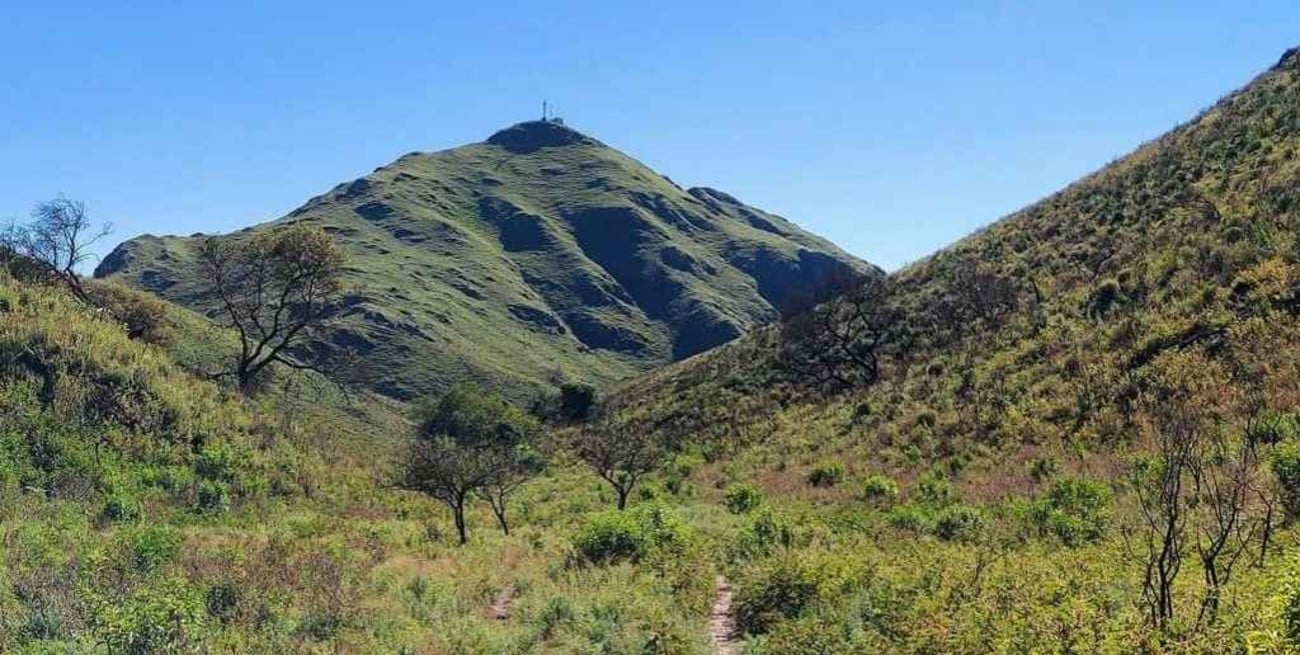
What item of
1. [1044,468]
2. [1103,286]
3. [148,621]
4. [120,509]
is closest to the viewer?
[148,621]

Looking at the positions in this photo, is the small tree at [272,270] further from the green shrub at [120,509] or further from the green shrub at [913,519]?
the green shrub at [913,519]

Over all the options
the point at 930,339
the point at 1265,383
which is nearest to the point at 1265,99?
the point at 930,339

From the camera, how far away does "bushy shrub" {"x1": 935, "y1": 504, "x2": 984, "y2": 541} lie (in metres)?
16.5

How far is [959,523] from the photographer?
1753 centimetres

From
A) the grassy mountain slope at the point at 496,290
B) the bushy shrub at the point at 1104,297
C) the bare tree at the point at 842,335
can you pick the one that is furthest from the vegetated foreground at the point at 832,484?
the grassy mountain slope at the point at 496,290

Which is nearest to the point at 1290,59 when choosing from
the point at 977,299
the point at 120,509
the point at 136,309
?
the point at 977,299

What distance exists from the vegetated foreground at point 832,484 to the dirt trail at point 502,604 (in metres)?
0.20

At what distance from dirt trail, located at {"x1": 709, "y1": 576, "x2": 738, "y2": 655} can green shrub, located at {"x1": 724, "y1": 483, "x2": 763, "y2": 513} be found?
12064 mm

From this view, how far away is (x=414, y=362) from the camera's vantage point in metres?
104

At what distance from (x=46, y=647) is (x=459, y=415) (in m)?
64.3

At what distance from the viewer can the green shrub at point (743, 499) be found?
26.8m

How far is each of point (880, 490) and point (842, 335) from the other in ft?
83.3

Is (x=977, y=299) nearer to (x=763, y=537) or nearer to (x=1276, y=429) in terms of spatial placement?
(x=1276, y=429)

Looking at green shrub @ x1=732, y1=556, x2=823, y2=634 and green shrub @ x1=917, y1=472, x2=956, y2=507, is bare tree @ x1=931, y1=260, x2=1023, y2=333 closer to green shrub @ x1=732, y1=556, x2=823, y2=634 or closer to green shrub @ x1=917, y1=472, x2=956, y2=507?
green shrub @ x1=917, y1=472, x2=956, y2=507
